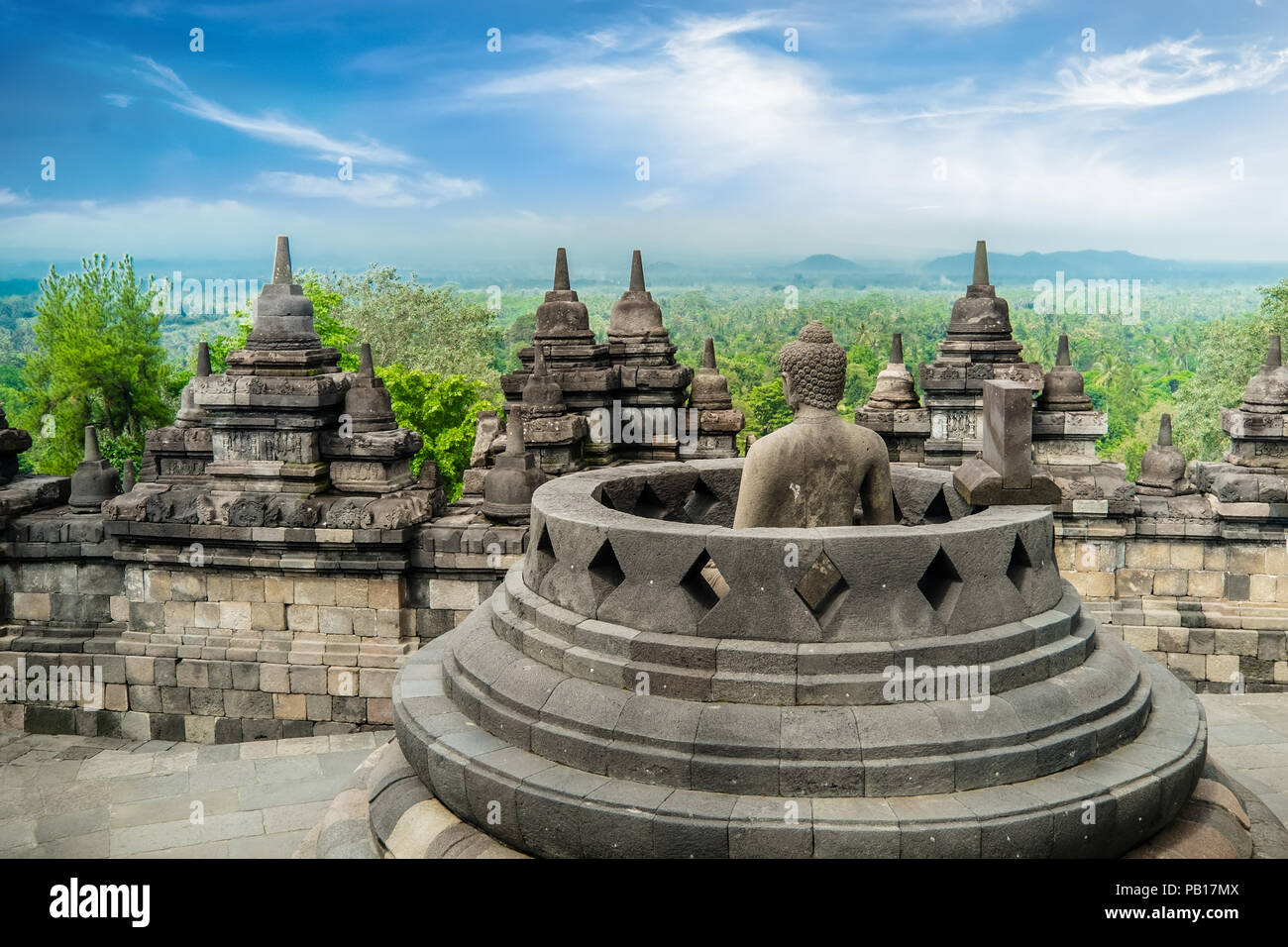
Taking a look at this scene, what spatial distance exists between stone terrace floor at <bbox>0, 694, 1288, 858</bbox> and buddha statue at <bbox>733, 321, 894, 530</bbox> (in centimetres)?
353

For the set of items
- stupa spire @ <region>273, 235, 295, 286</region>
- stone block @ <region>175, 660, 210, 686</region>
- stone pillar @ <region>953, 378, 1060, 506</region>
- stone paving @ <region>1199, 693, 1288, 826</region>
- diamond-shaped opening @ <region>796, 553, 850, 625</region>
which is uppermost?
stupa spire @ <region>273, 235, 295, 286</region>

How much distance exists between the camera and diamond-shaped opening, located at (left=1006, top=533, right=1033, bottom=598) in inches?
196

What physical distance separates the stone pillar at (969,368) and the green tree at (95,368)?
26.8 metres

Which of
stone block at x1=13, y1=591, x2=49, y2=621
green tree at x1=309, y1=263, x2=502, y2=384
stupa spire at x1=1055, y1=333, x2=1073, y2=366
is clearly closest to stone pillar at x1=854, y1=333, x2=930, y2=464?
stupa spire at x1=1055, y1=333, x2=1073, y2=366

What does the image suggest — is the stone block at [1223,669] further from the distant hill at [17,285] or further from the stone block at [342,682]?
the distant hill at [17,285]

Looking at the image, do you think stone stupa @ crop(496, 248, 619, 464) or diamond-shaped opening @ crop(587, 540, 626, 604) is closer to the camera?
diamond-shaped opening @ crop(587, 540, 626, 604)

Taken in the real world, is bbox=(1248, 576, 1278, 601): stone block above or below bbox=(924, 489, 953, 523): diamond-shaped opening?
below

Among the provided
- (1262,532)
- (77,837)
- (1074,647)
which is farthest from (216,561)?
(1262,532)

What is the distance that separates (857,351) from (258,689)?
41821mm

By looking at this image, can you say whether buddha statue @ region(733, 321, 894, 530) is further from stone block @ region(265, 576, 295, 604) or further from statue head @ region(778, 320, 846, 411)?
stone block @ region(265, 576, 295, 604)

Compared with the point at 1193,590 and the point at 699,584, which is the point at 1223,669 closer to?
the point at 1193,590

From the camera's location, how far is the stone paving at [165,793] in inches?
266

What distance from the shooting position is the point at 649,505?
6.62 metres
